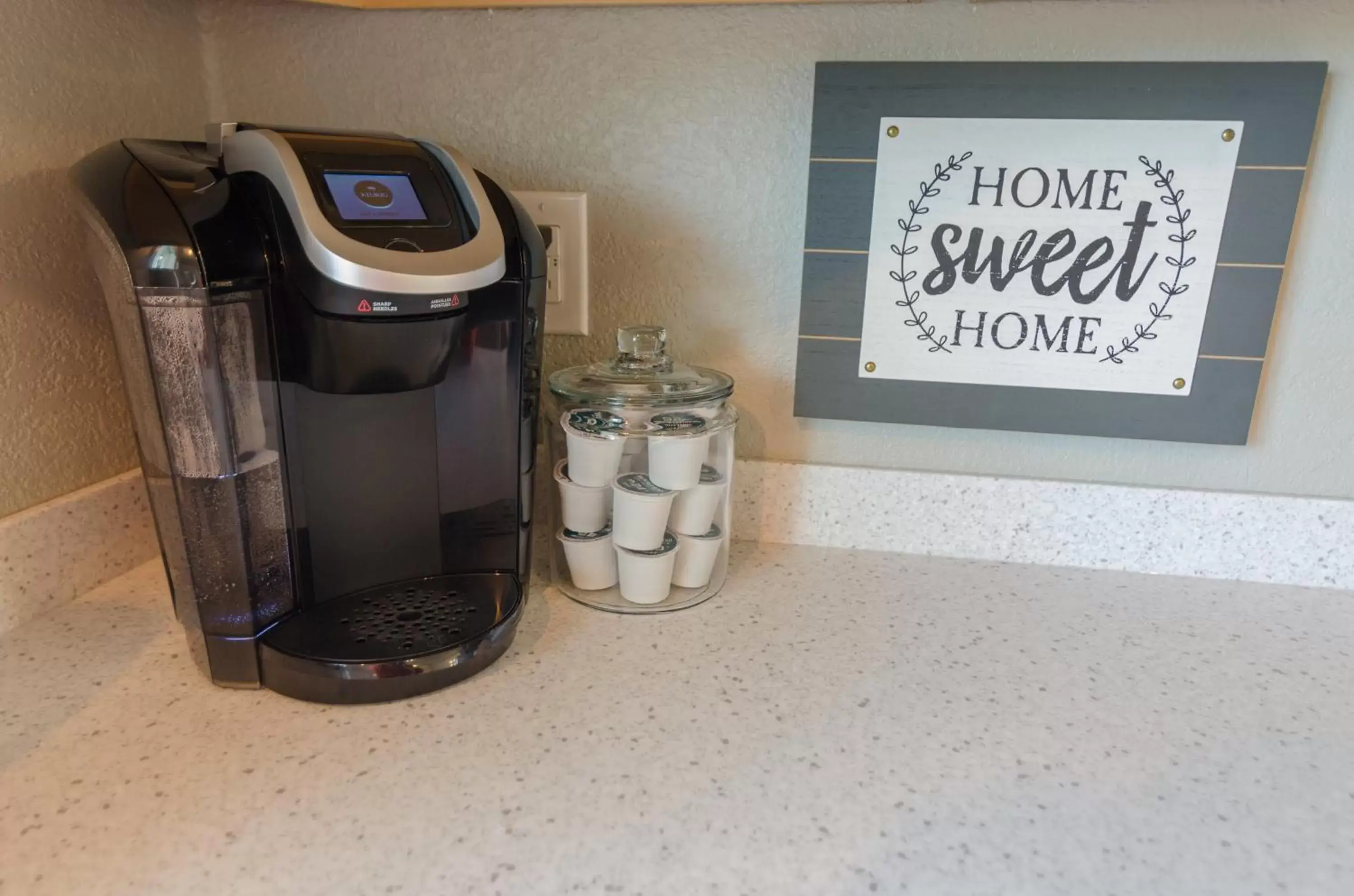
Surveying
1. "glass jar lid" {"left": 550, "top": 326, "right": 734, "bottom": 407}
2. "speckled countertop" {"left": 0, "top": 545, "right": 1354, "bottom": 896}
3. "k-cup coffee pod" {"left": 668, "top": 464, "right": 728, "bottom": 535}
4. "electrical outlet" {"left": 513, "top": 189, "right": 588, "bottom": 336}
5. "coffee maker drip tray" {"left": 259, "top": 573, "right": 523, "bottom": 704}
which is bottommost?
"speckled countertop" {"left": 0, "top": 545, "right": 1354, "bottom": 896}

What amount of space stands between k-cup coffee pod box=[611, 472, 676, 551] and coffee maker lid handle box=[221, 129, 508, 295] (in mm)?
215

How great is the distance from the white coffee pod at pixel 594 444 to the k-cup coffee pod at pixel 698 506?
6 centimetres

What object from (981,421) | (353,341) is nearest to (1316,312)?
(981,421)

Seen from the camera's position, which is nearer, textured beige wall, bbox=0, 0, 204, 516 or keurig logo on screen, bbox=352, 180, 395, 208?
keurig logo on screen, bbox=352, 180, 395, 208

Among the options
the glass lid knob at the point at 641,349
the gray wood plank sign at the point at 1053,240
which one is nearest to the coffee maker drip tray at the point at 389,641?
the glass lid knob at the point at 641,349

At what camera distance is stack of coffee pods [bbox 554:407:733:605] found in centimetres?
73

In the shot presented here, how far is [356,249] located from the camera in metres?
0.54

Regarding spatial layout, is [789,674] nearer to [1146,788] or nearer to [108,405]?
[1146,788]

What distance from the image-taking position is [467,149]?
85 cm

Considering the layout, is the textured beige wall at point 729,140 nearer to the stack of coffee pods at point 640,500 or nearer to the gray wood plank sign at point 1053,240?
the gray wood plank sign at point 1053,240

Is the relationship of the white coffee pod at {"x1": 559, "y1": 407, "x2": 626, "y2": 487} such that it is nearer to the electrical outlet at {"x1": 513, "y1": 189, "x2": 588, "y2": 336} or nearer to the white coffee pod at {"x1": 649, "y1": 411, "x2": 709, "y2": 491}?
the white coffee pod at {"x1": 649, "y1": 411, "x2": 709, "y2": 491}

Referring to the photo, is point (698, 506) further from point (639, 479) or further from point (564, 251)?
point (564, 251)

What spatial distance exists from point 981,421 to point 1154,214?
22cm

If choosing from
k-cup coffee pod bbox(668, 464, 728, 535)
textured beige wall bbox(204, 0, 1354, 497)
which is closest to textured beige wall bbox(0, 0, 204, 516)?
textured beige wall bbox(204, 0, 1354, 497)
